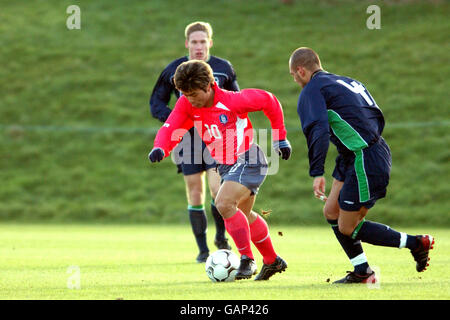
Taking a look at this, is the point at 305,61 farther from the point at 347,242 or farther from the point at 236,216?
the point at 347,242

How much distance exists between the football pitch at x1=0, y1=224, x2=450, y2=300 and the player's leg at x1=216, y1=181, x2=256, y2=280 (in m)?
0.23

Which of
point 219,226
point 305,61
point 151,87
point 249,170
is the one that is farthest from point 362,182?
point 151,87

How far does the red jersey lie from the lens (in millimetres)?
6859

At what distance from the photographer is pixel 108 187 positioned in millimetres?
21000

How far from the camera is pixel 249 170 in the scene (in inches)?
272

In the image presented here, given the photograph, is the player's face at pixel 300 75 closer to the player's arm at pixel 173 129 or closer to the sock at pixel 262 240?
the player's arm at pixel 173 129

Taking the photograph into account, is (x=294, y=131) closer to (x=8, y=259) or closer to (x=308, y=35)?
(x=308, y=35)

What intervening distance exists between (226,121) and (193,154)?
2.46 meters

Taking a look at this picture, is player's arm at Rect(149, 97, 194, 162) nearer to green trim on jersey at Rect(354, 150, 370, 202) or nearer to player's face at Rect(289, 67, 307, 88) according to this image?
player's face at Rect(289, 67, 307, 88)

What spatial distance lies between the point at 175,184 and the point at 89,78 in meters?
7.66

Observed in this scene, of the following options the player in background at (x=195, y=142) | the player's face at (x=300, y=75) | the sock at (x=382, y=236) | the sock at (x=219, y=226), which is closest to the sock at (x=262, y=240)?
the sock at (x=382, y=236)

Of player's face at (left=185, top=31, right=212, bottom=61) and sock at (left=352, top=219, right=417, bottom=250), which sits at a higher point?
player's face at (left=185, top=31, right=212, bottom=61)

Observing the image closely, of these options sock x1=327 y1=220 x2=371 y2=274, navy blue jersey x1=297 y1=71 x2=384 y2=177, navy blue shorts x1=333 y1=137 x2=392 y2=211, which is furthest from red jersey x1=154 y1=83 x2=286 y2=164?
sock x1=327 y1=220 x2=371 y2=274
